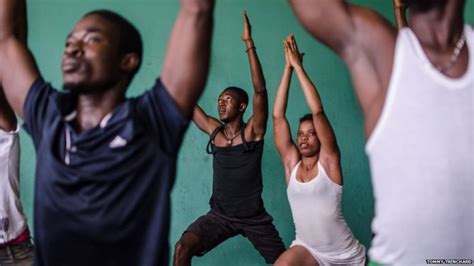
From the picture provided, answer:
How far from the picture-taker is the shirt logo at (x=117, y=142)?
1.69m

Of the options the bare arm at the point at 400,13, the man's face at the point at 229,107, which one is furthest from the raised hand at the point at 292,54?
the man's face at the point at 229,107

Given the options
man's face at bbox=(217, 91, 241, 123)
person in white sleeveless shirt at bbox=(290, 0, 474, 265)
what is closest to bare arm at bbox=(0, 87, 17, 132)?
person in white sleeveless shirt at bbox=(290, 0, 474, 265)

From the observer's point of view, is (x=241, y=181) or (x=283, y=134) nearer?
(x=283, y=134)

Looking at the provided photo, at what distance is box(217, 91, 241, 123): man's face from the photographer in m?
4.17

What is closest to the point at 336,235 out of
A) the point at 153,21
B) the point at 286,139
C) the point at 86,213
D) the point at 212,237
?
the point at 286,139

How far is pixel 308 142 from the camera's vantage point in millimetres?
3551

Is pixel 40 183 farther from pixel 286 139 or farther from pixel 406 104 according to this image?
pixel 286 139

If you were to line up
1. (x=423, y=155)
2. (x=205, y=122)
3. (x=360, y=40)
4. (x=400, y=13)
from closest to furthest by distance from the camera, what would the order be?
1. (x=423, y=155)
2. (x=360, y=40)
3. (x=400, y=13)
4. (x=205, y=122)

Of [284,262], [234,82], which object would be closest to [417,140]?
[284,262]

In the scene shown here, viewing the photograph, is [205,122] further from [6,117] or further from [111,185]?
[111,185]

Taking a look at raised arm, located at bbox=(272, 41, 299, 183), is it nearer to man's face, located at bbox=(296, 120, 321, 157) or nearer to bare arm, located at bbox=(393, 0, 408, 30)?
man's face, located at bbox=(296, 120, 321, 157)

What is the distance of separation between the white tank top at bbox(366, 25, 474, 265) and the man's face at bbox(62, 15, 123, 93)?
783mm

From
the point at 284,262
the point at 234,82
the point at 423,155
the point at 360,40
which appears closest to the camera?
the point at 423,155

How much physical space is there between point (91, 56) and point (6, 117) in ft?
3.22
